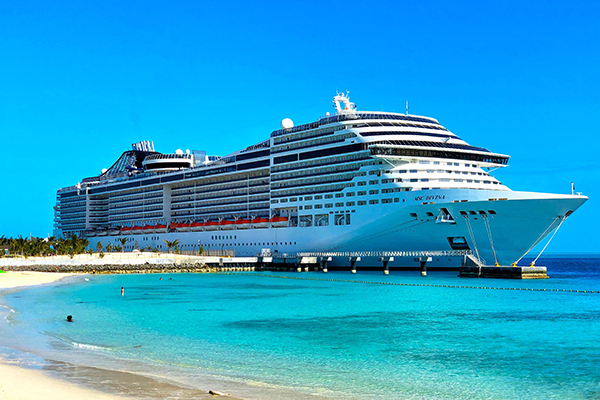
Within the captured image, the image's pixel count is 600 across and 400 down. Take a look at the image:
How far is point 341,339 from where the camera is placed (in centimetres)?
2530

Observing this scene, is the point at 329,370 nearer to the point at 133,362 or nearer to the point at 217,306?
the point at 133,362

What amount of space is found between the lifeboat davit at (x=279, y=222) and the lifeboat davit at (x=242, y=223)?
565 centimetres

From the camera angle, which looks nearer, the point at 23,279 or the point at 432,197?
the point at 432,197

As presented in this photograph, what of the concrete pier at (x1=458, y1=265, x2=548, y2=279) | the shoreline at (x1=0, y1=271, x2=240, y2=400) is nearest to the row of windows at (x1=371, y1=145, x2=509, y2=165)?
the concrete pier at (x1=458, y1=265, x2=548, y2=279)

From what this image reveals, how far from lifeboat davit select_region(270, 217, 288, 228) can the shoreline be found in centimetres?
5496

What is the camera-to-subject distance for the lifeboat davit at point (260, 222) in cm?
7788

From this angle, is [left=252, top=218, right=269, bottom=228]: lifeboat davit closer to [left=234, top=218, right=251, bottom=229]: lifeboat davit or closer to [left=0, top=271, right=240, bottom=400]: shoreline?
[left=234, top=218, right=251, bottom=229]: lifeboat davit

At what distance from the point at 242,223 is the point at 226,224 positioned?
4022 millimetres

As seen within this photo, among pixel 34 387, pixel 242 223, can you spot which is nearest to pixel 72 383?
pixel 34 387

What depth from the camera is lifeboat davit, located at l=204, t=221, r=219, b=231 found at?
287 ft

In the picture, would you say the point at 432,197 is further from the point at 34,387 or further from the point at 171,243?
the point at 171,243

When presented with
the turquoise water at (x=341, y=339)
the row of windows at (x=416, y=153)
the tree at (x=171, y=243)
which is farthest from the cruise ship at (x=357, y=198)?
the turquoise water at (x=341, y=339)

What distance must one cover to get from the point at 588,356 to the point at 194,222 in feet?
249

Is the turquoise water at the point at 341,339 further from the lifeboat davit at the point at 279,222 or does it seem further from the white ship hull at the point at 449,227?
the lifeboat davit at the point at 279,222
